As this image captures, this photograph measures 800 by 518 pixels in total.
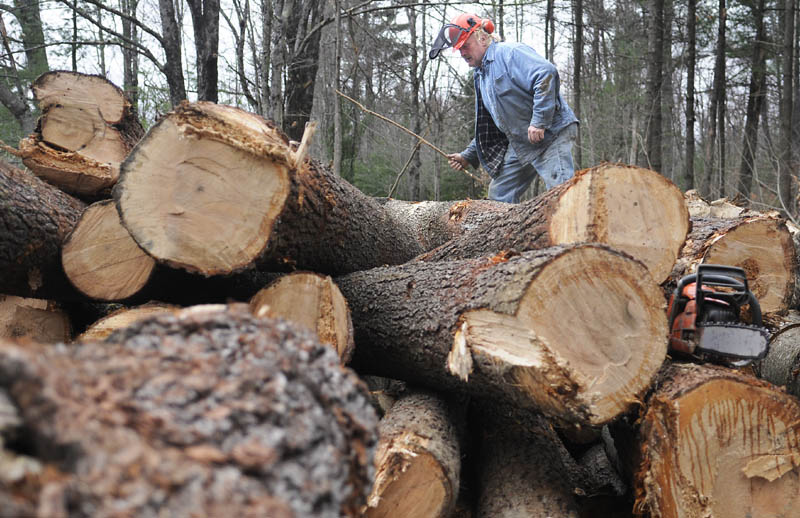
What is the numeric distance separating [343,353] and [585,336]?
0.99 metres

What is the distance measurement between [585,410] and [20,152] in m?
3.17

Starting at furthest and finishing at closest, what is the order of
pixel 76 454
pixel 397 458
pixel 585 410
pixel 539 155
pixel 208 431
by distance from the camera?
pixel 539 155 → pixel 397 458 → pixel 585 410 → pixel 208 431 → pixel 76 454

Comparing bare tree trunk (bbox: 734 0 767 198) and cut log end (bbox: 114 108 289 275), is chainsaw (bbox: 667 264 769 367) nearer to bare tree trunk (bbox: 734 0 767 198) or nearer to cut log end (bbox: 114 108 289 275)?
cut log end (bbox: 114 108 289 275)

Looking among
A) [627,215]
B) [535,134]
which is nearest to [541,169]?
[535,134]

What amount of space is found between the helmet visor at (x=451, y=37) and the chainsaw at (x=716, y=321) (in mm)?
3249

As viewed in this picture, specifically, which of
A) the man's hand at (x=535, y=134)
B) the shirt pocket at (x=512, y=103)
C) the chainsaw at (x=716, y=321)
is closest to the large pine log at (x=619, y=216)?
the chainsaw at (x=716, y=321)

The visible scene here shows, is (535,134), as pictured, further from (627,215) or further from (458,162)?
(627,215)

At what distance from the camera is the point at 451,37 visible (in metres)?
4.84

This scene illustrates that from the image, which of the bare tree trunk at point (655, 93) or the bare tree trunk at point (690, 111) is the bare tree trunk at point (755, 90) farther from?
the bare tree trunk at point (655, 93)

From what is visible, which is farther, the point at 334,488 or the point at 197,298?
the point at 197,298

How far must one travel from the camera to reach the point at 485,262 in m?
2.25

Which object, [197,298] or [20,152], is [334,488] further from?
[20,152]

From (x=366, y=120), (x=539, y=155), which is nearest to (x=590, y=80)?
(x=366, y=120)

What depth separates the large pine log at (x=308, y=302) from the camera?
2307mm
